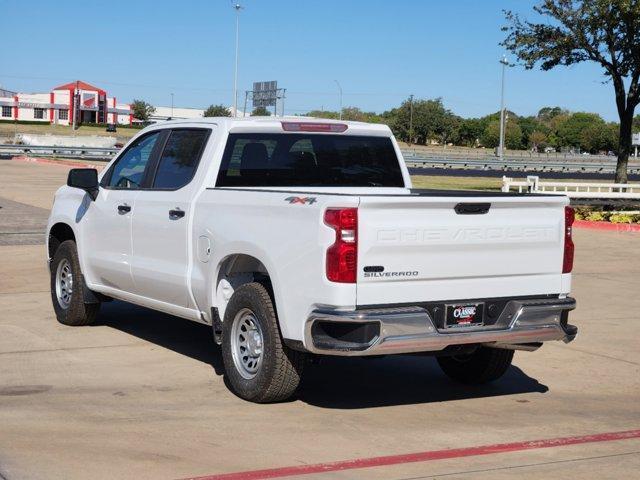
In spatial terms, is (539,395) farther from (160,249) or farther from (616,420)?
(160,249)

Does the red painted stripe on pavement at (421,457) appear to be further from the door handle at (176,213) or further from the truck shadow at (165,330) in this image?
the door handle at (176,213)

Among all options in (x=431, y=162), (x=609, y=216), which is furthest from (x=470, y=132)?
(x=609, y=216)

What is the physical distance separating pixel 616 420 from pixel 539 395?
84 cm

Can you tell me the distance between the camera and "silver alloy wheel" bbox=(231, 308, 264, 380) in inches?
283

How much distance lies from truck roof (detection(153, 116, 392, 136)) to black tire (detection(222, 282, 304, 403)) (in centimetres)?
149

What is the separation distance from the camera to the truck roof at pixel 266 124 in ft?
26.7

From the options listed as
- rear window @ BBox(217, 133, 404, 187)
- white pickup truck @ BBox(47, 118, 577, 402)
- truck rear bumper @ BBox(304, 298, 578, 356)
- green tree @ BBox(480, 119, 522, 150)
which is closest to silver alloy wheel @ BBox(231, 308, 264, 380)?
white pickup truck @ BBox(47, 118, 577, 402)

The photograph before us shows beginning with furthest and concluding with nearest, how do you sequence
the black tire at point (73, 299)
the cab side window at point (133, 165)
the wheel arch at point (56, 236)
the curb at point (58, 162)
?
the curb at point (58, 162) → the wheel arch at point (56, 236) → the black tire at point (73, 299) → the cab side window at point (133, 165)

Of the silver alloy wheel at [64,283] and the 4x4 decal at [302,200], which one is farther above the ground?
the 4x4 decal at [302,200]

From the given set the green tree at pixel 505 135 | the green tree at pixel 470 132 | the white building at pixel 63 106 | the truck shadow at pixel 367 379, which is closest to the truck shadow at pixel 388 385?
the truck shadow at pixel 367 379

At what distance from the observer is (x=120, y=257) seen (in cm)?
885

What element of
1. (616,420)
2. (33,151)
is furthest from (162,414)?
(33,151)

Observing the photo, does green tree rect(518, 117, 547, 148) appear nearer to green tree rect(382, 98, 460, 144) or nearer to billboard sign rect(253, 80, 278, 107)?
green tree rect(382, 98, 460, 144)

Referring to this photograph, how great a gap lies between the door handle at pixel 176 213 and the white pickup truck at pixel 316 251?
0.04 feet
